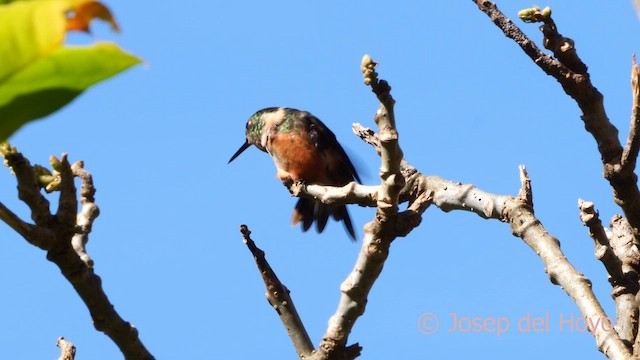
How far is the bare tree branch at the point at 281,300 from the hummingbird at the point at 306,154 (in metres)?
3.56

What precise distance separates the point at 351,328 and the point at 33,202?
43.2 inches

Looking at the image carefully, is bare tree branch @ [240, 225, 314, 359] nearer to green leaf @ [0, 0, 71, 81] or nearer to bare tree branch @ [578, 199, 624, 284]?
bare tree branch @ [578, 199, 624, 284]

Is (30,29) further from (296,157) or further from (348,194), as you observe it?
(296,157)

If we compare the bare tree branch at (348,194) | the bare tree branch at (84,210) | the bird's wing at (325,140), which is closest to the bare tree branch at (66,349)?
the bare tree branch at (84,210)

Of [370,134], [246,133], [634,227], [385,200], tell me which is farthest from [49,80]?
[246,133]

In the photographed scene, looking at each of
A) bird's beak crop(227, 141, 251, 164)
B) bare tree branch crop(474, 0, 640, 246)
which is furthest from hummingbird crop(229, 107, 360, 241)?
bare tree branch crop(474, 0, 640, 246)

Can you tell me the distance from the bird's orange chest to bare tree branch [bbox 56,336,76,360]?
12.4 ft

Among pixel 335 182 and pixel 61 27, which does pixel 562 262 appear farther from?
pixel 335 182

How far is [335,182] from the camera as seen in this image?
6840 mm

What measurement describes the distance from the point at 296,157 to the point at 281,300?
3.76 m

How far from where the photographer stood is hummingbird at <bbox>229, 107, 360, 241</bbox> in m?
6.48

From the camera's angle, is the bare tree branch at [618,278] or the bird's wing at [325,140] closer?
the bare tree branch at [618,278]

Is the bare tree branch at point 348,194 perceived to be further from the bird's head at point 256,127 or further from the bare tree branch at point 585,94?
the bird's head at point 256,127

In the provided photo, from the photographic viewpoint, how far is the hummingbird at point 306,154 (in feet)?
21.3
